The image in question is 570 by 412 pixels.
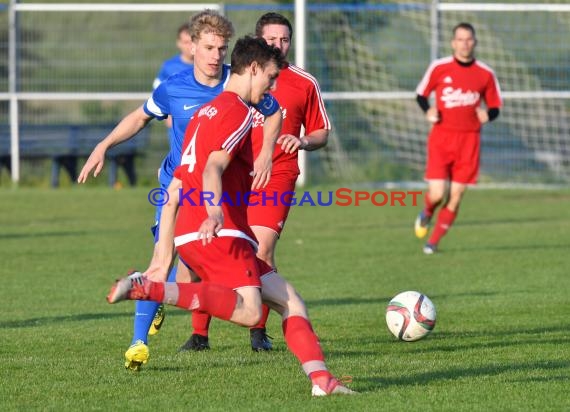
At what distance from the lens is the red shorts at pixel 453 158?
44.0 feet

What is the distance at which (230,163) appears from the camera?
5.81m

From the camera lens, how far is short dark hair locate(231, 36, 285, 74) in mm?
5754

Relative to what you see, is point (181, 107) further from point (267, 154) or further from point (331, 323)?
point (331, 323)

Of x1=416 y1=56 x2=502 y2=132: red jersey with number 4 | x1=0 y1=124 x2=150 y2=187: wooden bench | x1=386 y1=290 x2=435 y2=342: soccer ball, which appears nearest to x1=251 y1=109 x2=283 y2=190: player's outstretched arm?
x1=386 y1=290 x2=435 y2=342: soccer ball

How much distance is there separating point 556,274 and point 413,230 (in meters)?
4.30

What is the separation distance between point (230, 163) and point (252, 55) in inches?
20.1

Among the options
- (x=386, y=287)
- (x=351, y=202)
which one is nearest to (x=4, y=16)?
(x=351, y=202)

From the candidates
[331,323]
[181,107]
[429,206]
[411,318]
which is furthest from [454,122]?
[181,107]

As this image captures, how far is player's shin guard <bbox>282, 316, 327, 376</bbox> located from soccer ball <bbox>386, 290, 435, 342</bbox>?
1967 mm

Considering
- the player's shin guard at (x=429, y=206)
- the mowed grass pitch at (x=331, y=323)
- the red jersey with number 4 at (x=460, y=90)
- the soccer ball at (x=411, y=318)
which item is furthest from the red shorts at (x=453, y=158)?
the soccer ball at (x=411, y=318)

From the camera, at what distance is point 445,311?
30.5ft

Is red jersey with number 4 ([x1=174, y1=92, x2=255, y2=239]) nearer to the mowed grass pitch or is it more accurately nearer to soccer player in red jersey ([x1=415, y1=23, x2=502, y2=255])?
the mowed grass pitch

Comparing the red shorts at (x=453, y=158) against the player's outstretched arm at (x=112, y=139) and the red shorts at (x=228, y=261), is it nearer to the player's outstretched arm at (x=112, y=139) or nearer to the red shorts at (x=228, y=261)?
the player's outstretched arm at (x=112, y=139)

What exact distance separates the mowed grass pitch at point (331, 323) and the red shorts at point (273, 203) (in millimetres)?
784
